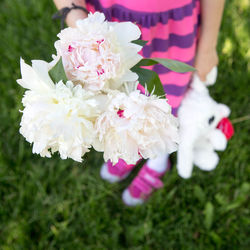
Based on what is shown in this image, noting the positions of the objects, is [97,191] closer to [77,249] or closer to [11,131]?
[77,249]

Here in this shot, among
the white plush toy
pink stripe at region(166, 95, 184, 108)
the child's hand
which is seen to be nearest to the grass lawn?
the white plush toy

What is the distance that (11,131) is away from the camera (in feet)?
4.74

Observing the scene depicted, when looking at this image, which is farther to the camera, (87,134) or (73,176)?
(73,176)

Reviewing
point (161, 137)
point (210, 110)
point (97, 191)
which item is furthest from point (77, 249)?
point (161, 137)

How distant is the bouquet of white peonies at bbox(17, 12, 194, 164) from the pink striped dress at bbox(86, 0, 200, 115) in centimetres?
39

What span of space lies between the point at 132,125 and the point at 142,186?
904 mm

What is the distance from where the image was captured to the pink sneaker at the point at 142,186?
1.32 meters

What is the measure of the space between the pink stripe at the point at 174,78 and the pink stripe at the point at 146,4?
0.22 meters

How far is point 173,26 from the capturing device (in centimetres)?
95

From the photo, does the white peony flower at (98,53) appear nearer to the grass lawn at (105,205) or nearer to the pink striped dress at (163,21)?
the pink striped dress at (163,21)

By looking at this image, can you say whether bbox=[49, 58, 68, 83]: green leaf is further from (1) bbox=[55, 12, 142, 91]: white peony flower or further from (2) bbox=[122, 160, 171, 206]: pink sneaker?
(2) bbox=[122, 160, 171, 206]: pink sneaker

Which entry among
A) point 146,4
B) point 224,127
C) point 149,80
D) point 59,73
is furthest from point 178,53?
point 59,73

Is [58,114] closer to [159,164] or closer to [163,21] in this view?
[163,21]

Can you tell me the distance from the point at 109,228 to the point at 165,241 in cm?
23
